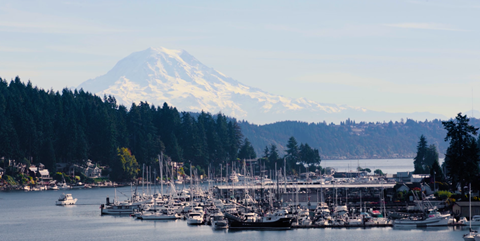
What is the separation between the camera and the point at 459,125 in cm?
10212

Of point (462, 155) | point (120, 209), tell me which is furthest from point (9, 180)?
point (462, 155)

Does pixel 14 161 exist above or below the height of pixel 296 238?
above

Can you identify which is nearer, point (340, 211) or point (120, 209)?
point (340, 211)

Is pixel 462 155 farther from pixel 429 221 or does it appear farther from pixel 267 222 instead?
pixel 267 222

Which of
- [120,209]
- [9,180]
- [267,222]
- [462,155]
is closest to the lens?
[267,222]

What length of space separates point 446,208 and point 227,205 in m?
31.3

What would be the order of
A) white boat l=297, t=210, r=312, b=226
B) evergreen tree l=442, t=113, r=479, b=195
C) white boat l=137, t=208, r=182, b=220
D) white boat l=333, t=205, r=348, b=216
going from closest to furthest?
white boat l=297, t=210, r=312, b=226 → white boat l=333, t=205, r=348, b=216 → white boat l=137, t=208, r=182, b=220 → evergreen tree l=442, t=113, r=479, b=195

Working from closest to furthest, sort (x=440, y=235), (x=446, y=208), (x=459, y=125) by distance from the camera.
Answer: (x=440, y=235)
(x=446, y=208)
(x=459, y=125)

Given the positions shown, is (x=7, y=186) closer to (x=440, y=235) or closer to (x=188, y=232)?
(x=188, y=232)

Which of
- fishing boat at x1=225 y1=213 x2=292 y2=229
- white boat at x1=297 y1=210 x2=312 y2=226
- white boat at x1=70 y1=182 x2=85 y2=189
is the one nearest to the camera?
fishing boat at x1=225 y1=213 x2=292 y2=229

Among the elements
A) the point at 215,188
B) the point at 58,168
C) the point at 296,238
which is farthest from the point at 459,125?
the point at 58,168

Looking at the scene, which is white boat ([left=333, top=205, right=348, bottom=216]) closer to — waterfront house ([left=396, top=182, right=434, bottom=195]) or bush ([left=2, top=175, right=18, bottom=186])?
waterfront house ([left=396, top=182, right=434, bottom=195])

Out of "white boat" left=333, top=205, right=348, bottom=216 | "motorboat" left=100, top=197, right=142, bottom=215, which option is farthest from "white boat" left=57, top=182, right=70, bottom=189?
"white boat" left=333, top=205, right=348, bottom=216

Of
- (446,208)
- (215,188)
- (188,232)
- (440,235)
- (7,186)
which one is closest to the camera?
(440,235)
